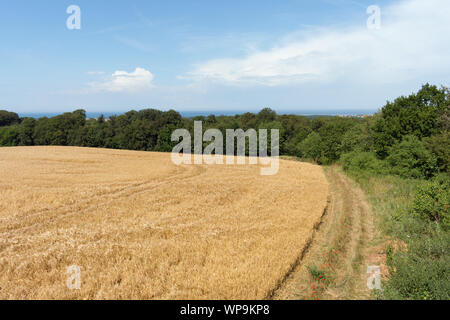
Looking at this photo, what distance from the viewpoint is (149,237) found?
1098 cm

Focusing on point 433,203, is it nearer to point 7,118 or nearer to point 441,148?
point 441,148

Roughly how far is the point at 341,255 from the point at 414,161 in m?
18.6

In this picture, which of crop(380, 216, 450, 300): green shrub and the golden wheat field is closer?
crop(380, 216, 450, 300): green shrub

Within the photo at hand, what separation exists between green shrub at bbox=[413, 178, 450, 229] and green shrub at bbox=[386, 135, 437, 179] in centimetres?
1240

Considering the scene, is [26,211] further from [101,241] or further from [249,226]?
[249,226]

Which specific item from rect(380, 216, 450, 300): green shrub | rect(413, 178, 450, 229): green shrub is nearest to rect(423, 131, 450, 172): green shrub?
rect(413, 178, 450, 229): green shrub

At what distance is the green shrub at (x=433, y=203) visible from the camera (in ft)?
36.7

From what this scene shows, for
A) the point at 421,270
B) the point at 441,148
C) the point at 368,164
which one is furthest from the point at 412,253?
the point at 368,164

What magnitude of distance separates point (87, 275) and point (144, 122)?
72.8 meters

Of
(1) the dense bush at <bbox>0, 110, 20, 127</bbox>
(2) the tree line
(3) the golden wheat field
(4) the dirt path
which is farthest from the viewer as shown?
(1) the dense bush at <bbox>0, 110, 20, 127</bbox>

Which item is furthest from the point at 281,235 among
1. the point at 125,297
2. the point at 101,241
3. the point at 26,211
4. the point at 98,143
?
the point at 98,143

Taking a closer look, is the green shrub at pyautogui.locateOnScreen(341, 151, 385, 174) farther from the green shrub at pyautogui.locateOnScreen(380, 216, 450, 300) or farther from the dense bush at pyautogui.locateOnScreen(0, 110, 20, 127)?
the dense bush at pyautogui.locateOnScreen(0, 110, 20, 127)

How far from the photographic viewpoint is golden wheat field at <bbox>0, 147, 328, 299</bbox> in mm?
7410

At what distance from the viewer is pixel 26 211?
13602mm
